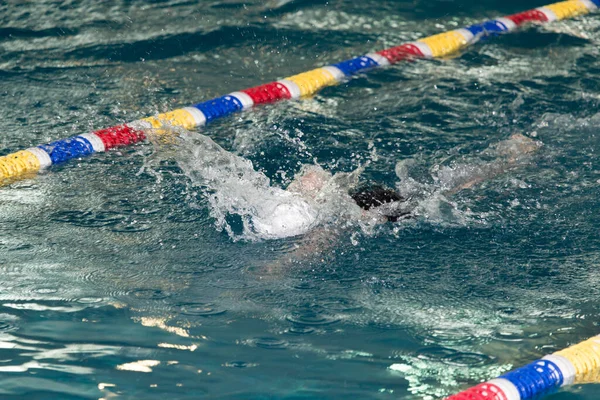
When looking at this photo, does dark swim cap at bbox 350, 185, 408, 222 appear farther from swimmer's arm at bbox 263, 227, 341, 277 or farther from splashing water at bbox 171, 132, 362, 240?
swimmer's arm at bbox 263, 227, 341, 277

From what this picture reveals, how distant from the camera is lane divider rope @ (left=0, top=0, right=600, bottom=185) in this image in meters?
4.18

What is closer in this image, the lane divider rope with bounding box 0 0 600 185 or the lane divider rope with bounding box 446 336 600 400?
the lane divider rope with bounding box 446 336 600 400

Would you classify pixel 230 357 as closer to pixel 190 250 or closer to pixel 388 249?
pixel 190 250

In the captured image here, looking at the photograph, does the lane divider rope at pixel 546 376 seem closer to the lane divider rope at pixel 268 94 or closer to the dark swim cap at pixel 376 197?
the dark swim cap at pixel 376 197

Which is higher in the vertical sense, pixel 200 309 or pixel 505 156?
pixel 200 309

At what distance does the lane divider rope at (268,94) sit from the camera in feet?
13.7

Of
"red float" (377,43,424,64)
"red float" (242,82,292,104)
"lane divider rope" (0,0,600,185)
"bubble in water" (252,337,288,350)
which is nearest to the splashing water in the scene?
"lane divider rope" (0,0,600,185)

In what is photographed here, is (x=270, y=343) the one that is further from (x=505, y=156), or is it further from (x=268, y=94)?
(x=268, y=94)

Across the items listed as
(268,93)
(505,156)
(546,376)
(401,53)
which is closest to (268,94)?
(268,93)

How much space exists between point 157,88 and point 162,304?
8.45 feet

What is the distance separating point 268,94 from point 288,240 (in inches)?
74.7

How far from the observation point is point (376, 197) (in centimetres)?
370

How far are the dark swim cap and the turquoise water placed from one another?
0.11 metres

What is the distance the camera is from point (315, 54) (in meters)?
5.95
